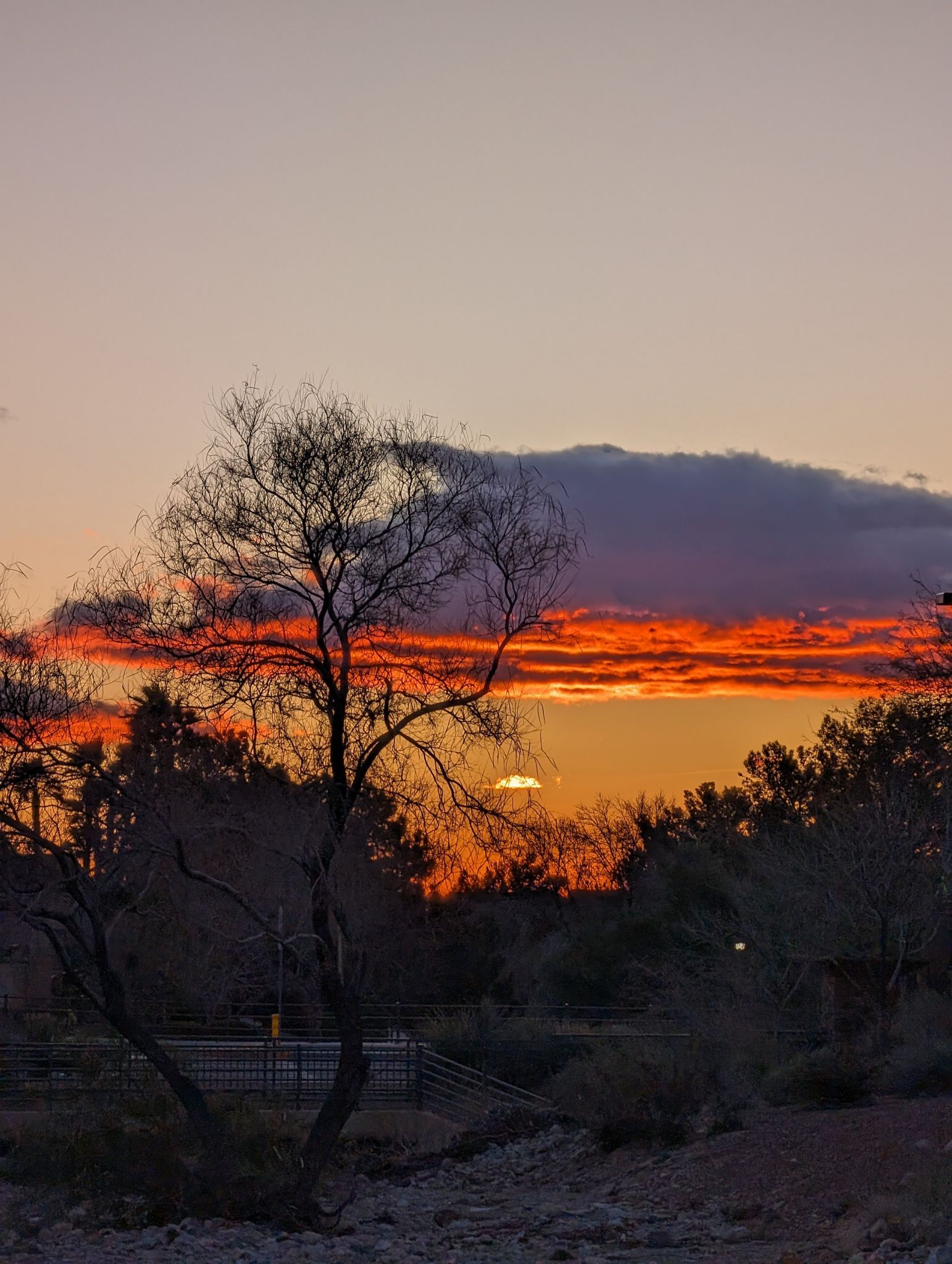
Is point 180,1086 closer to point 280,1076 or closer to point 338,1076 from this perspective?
point 338,1076

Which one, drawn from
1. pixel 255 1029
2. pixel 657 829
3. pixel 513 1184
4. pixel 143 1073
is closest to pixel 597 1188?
pixel 513 1184

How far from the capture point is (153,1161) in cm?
1644

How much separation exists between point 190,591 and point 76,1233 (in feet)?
24.1

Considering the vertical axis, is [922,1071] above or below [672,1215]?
above

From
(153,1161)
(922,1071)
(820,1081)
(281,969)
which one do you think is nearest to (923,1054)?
(922,1071)

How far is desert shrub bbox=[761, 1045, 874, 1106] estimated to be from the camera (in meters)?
20.1

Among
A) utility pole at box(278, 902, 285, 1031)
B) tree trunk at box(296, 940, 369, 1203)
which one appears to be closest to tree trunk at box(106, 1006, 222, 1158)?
tree trunk at box(296, 940, 369, 1203)

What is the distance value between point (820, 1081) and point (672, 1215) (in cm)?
468

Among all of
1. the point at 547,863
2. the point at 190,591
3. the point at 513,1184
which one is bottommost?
the point at 513,1184

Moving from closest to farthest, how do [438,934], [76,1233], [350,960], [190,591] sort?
[76,1233]
[190,591]
[350,960]
[438,934]

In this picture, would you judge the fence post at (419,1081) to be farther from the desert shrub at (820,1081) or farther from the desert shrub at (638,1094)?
the desert shrub at (820,1081)

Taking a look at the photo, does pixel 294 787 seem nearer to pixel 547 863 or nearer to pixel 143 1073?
pixel 547 863

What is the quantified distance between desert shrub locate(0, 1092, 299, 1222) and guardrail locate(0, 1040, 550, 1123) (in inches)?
110

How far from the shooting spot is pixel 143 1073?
20.2 meters
